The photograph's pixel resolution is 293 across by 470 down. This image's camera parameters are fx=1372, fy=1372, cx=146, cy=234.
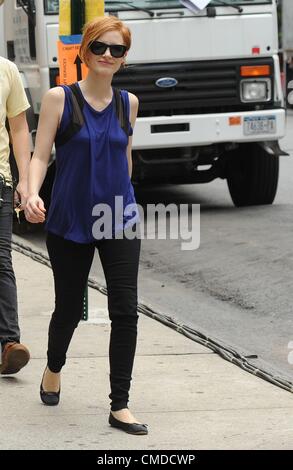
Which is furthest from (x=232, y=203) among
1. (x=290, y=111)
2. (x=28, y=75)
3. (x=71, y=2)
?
(x=290, y=111)

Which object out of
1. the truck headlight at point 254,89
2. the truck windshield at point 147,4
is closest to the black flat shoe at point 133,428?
the truck windshield at point 147,4

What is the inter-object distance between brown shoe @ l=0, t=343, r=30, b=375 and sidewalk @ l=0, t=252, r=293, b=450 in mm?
78

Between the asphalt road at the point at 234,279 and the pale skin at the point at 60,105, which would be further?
the asphalt road at the point at 234,279

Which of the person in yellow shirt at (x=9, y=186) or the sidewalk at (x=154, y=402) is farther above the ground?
the person in yellow shirt at (x=9, y=186)

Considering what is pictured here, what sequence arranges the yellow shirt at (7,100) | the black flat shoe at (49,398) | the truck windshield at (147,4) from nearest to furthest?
the black flat shoe at (49,398)
the yellow shirt at (7,100)
the truck windshield at (147,4)

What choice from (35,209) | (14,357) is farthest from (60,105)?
(14,357)

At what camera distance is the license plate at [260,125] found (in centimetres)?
1368

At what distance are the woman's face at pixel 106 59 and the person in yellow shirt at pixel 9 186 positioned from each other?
0.97m

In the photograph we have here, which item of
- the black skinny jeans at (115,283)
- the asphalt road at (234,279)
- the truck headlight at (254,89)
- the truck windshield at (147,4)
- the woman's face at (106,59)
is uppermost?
the woman's face at (106,59)

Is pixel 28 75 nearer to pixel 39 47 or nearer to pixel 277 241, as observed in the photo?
pixel 39 47

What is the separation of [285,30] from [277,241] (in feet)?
68.4

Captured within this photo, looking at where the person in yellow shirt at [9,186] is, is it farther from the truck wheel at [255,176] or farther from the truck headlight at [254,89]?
the truck wheel at [255,176]

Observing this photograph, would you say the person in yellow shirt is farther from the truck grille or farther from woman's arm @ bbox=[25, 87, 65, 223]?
the truck grille

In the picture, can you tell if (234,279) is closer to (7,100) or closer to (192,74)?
(192,74)
